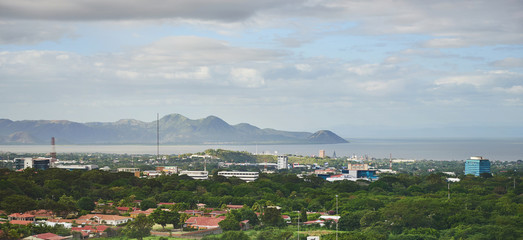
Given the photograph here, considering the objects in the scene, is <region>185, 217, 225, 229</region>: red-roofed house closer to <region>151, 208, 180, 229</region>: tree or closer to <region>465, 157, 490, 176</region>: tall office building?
<region>151, 208, 180, 229</region>: tree

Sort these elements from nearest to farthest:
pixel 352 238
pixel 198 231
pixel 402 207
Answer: pixel 352 238 → pixel 198 231 → pixel 402 207

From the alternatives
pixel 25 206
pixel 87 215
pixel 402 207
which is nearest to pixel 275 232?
pixel 402 207

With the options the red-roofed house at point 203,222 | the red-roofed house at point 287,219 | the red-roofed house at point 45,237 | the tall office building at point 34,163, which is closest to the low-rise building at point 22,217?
the red-roofed house at point 45,237

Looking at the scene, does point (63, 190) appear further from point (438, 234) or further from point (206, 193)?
point (438, 234)

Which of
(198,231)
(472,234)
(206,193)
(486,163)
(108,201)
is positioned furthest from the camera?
(486,163)

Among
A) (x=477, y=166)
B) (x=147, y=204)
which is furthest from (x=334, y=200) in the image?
(x=477, y=166)

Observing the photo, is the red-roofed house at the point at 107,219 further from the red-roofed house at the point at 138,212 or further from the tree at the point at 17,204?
the tree at the point at 17,204
